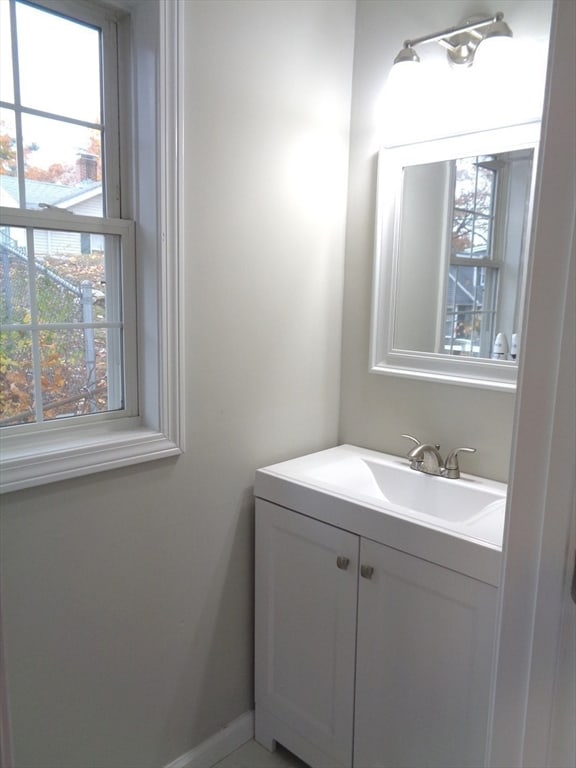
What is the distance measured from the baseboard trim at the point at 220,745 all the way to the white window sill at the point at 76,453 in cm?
93

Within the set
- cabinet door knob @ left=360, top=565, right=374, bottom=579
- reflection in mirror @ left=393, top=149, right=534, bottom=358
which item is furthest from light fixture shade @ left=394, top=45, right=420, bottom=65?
cabinet door knob @ left=360, top=565, right=374, bottom=579

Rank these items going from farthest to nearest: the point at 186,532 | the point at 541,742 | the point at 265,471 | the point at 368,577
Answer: the point at 265,471 → the point at 186,532 → the point at 368,577 → the point at 541,742

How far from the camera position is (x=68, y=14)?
52.5 inches

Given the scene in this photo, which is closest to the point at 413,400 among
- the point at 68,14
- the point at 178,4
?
the point at 178,4

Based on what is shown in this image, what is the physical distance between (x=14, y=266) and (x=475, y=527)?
123 centimetres

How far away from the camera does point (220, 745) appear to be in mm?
1768

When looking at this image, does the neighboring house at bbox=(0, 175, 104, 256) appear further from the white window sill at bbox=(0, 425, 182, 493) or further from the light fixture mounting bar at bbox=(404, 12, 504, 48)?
the light fixture mounting bar at bbox=(404, 12, 504, 48)

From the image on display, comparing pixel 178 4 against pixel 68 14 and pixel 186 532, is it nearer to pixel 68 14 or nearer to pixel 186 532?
pixel 68 14

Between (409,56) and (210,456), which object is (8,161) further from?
(409,56)

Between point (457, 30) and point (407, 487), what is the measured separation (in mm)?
1306

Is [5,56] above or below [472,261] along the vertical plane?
above

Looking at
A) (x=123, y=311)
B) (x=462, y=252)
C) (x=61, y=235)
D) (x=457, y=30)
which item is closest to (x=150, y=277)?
(x=123, y=311)

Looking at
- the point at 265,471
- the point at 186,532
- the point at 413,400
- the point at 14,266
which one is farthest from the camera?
the point at 413,400

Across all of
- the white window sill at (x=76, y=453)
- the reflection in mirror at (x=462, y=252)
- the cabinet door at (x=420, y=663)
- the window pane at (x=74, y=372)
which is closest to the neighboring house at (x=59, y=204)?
the window pane at (x=74, y=372)
